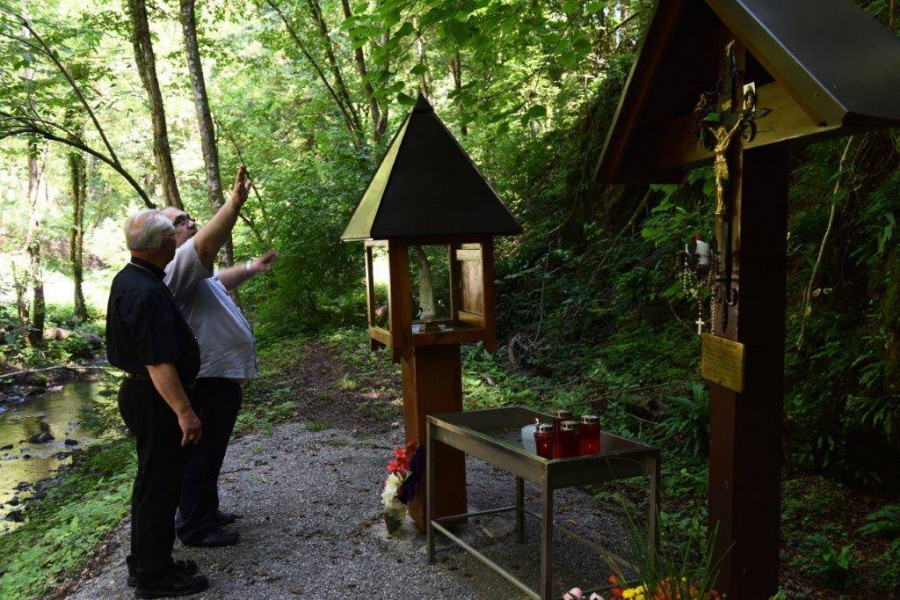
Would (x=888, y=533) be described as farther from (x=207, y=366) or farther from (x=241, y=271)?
(x=241, y=271)

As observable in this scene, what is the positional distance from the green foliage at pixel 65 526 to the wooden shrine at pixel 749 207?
12.9ft

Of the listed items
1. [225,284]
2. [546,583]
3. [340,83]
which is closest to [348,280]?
[340,83]

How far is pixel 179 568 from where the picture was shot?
12.4 ft

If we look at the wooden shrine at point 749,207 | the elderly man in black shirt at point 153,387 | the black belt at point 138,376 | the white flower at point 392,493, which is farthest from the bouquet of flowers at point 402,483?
the wooden shrine at point 749,207

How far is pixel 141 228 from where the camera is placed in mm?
3562

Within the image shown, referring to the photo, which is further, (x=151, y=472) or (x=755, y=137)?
(x=151, y=472)

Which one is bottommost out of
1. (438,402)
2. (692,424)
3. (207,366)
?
(692,424)

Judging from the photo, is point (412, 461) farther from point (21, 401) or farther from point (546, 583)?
point (21, 401)

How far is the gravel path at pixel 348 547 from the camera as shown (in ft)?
12.1

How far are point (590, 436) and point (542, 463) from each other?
12.4 inches

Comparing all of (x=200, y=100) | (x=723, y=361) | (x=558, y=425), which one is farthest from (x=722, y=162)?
(x=200, y=100)

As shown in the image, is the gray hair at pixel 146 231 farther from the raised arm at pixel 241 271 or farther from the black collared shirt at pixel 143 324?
the raised arm at pixel 241 271

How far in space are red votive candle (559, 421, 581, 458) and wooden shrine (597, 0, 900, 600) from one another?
0.58 metres

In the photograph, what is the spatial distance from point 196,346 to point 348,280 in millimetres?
9241
